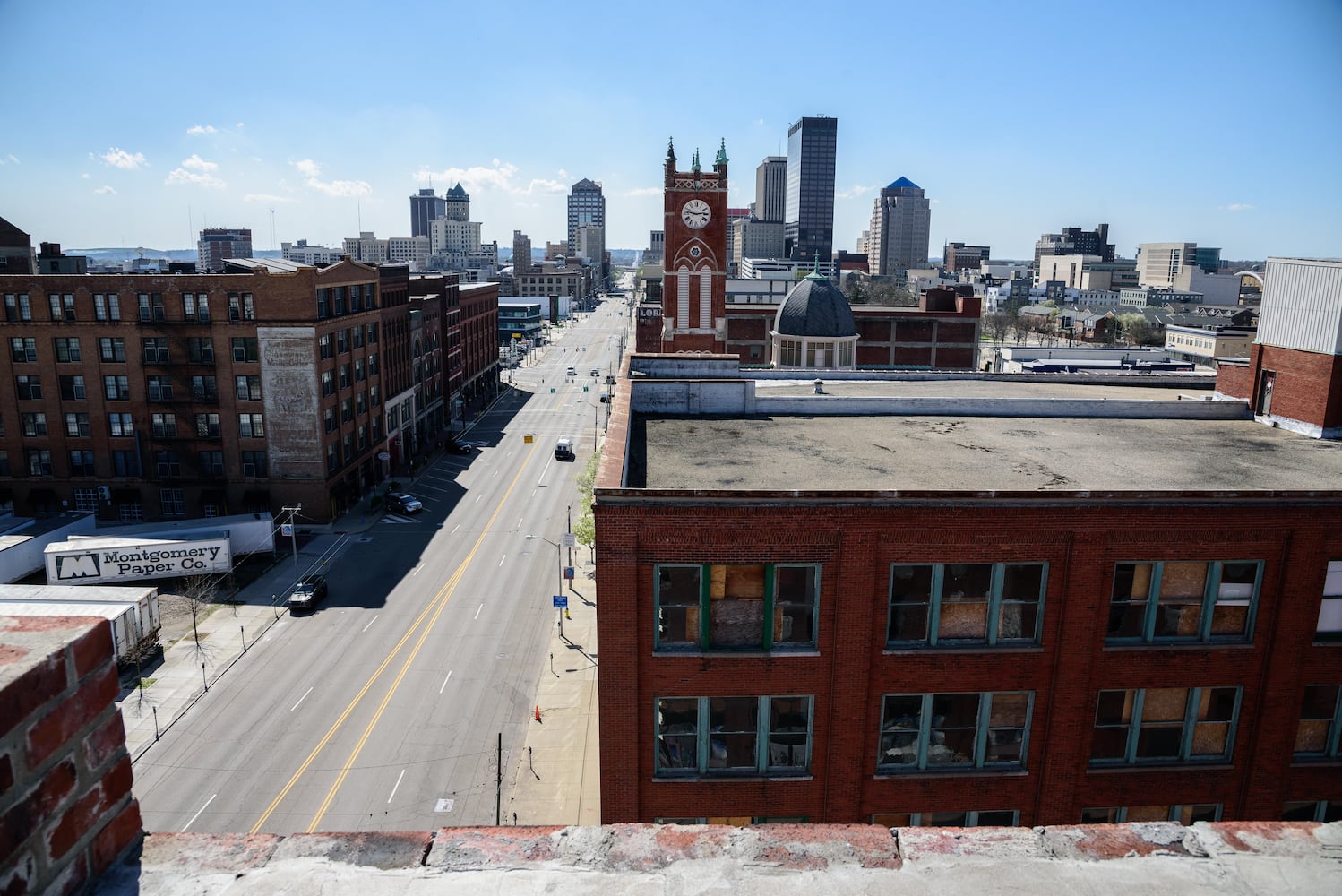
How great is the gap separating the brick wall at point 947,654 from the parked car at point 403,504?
56.0m

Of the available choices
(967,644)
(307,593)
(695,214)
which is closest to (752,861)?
(967,644)

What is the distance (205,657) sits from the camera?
4619cm

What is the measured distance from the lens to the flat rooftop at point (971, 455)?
21.5 meters

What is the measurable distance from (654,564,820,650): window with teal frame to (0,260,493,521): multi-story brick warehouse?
5353 centimetres

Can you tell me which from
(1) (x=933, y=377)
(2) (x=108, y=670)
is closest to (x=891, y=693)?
(2) (x=108, y=670)

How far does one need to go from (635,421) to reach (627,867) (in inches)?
982

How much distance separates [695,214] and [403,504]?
35.2 metres

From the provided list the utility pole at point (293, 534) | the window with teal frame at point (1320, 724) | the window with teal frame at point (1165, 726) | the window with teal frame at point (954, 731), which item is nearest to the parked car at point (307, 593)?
the utility pole at point (293, 534)

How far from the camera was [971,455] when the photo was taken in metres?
24.9

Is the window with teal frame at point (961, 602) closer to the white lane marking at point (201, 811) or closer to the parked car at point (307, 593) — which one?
the white lane marking at point (201, 811)

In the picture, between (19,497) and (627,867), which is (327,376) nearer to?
(19,497)

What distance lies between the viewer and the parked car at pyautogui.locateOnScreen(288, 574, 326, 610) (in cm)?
5197

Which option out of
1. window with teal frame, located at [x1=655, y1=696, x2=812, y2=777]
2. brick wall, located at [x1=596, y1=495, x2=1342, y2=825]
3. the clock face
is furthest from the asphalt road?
the clock face

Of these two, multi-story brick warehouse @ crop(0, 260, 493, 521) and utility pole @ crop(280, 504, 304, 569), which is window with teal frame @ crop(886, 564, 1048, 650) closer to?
utility pole @ crop(280, 504, 304, 569)
